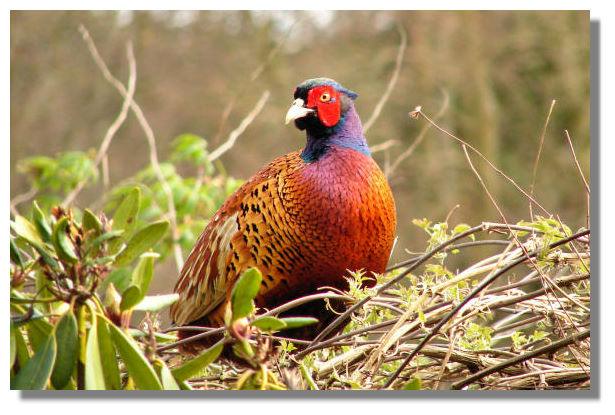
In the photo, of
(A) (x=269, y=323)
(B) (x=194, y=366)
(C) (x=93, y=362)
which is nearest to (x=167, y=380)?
(B) (x=194, y=366)

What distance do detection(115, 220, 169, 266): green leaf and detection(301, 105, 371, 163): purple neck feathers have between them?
83 cm

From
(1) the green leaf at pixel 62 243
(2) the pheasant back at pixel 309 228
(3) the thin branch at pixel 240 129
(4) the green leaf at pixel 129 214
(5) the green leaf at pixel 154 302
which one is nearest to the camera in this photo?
(1) the green leaf at pixel 62 243

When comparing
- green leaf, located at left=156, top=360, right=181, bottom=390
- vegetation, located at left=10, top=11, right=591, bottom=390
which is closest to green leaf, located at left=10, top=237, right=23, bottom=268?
vegetation, located at left=10, top=11, right=591, bottom=390

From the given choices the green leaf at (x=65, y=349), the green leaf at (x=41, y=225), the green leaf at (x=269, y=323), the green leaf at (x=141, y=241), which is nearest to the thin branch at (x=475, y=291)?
the green leaf at (x=269, y=323)

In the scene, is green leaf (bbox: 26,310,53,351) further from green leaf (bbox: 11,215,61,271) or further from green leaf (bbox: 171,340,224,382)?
green leaf (bbox: 171,340,224,382)

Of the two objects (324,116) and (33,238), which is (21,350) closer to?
(33,238)

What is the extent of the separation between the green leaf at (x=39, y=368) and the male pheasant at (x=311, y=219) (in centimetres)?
86

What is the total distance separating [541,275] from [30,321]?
1.27m

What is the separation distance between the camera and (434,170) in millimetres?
9055

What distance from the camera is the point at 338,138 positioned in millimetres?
2992

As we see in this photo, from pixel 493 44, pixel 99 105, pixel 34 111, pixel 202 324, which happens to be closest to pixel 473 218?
pixel 493 44

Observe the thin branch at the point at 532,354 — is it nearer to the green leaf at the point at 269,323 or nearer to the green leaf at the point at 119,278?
the green leaf at the point at 269,323

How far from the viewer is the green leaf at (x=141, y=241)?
2.26 m

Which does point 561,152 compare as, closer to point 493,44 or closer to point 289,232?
point 493,44
